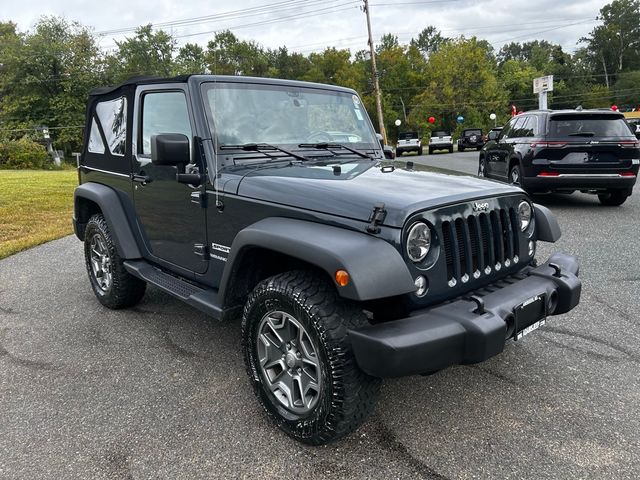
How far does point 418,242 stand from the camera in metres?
2.35

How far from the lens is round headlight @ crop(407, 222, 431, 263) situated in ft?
7.58

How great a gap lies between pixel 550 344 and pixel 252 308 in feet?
7.27

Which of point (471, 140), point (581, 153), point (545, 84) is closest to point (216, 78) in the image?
point (581, 153)

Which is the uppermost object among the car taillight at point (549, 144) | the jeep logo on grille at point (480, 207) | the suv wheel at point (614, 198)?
the jeep logo on grille at point (480, 207)

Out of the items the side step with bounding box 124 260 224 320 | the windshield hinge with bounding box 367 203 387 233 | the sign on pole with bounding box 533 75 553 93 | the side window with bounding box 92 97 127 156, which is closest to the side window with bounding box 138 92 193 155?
the side window with bounding box 92 97 127 156

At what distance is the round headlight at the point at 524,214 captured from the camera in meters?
3.02

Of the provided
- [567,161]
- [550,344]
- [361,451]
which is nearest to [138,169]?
[361,451]

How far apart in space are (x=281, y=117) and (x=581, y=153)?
6693 mm

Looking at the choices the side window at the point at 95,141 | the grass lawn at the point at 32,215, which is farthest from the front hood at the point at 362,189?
the grass lawn at the point at 32,215

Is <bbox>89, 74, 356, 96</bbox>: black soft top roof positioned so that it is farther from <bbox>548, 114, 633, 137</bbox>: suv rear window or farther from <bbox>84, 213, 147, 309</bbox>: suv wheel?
<bbox>548, 114, 633, 137</bbox>: suv rear window

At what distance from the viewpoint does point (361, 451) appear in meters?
2.47

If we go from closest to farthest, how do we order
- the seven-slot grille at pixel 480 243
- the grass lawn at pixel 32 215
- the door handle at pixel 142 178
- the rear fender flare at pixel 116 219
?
the seven-slot grille at pixel 480 243
the door handle at pixel 142 178
the rear fender flare at pixel 116 219
the grass lawn at pixel 32 215

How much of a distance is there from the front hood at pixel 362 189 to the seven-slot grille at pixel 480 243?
119 millimetres

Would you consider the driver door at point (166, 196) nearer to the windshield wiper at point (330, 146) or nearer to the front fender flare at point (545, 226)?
the windshield wiper at point (330, 146)
